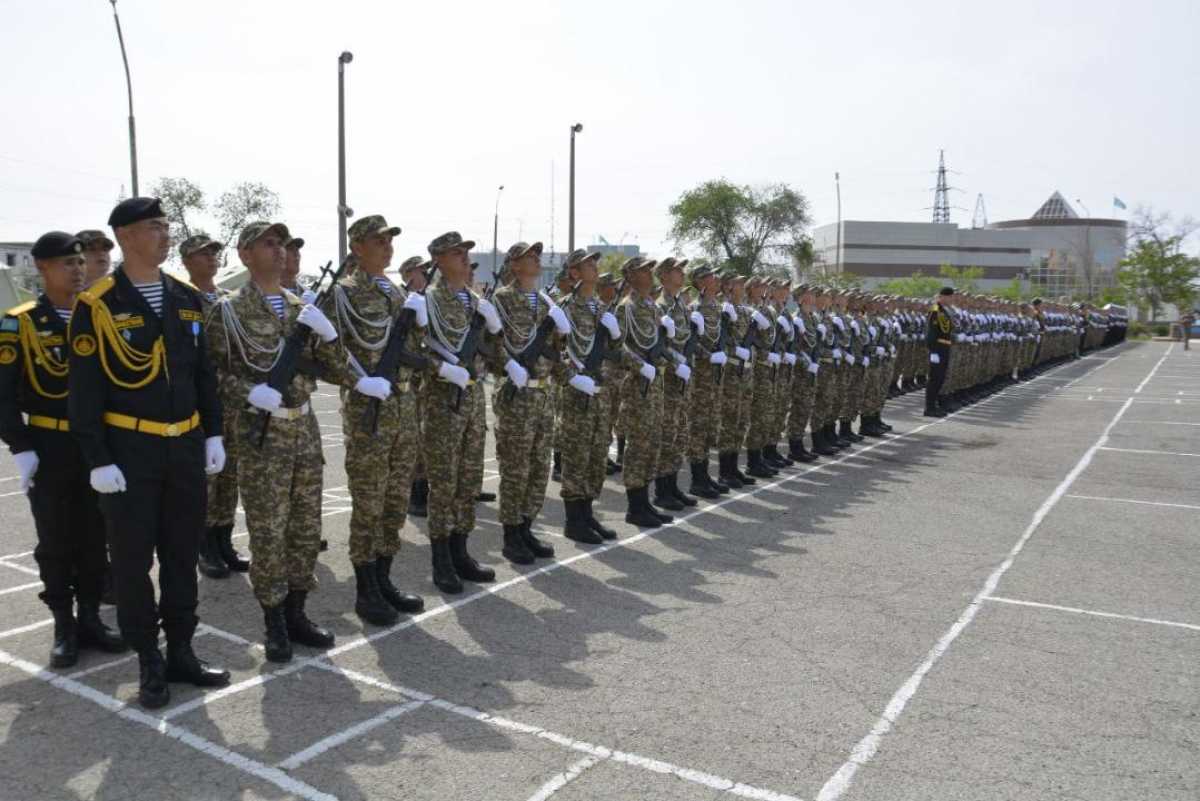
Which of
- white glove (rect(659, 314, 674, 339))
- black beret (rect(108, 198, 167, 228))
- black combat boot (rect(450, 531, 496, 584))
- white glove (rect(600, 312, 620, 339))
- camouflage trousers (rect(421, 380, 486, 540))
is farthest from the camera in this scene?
white glove (rect(659, 314, 674, 339))

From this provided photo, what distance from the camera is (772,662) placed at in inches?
182

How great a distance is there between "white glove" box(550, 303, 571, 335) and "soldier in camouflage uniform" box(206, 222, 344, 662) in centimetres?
203

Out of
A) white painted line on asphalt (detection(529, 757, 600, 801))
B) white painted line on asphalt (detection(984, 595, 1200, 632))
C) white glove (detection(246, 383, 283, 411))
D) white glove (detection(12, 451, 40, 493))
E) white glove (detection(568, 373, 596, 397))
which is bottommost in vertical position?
white painted line on asphalt (detection(984, 595, 1200, 632))

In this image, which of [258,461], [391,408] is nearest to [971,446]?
[391,408]

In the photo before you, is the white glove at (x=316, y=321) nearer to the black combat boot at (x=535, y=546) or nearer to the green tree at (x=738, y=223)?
the black combat boot at (x=535, y=546)

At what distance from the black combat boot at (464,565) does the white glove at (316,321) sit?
1.81 metres

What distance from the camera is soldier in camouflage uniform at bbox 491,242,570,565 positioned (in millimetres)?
6238

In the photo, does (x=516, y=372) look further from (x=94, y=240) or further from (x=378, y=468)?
(x=94, y=240)

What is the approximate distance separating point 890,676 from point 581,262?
4.01m

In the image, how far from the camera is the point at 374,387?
16.1 ft

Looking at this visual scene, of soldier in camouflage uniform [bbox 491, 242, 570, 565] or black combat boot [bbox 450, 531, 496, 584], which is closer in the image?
black combat boot [bbox 450, 531, 496, 584]

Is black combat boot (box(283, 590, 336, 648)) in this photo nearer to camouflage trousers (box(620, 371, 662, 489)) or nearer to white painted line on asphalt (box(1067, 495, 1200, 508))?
camouflage trousers (box(620, 371, 662, 489))

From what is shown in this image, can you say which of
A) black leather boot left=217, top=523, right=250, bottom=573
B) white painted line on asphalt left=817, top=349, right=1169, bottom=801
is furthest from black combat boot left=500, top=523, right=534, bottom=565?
white painted line on asphalt left=817, top=349, right=1169, bottom=801

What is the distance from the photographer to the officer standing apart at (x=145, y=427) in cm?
390
